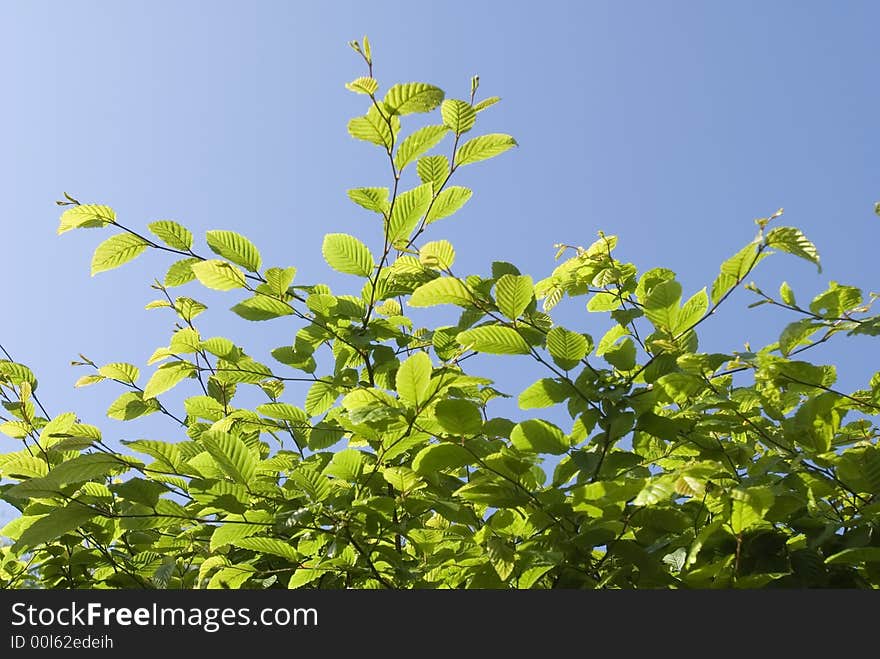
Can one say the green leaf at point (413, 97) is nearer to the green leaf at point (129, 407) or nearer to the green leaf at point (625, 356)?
the green leaf at point (625, 356)

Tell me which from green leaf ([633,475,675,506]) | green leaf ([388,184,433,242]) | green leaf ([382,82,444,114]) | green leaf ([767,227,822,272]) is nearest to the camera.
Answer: green leaf ([633,475,675,506])

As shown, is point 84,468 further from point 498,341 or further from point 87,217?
point 498,341

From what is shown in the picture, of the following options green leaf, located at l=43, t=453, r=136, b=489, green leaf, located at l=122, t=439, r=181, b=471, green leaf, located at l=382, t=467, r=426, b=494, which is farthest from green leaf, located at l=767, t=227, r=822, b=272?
green leaf, located at l=43, t=453, r=136, b=489

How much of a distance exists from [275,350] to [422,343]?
18.4 inches

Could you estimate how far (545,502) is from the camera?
5.85 feet

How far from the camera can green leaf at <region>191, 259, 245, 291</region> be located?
222cm

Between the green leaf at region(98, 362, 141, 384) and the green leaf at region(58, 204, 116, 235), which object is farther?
the green leaf at region(98, 362, 141, 384)

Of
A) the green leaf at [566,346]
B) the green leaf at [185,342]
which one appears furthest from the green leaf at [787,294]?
the green leaf at [185,342]

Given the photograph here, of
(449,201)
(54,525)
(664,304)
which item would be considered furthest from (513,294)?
(54,525)

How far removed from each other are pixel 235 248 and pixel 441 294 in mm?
699

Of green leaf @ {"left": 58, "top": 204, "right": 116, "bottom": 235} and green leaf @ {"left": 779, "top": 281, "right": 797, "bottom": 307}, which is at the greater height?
green leaf @ {"left": 58, "top": 204, "right": 116, "bottom": 235}

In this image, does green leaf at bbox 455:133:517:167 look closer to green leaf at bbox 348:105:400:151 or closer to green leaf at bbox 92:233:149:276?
green leaf at bbox 348:105:400:151

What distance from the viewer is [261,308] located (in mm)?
2227

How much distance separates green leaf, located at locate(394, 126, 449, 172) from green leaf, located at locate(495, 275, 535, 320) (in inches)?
21.0
